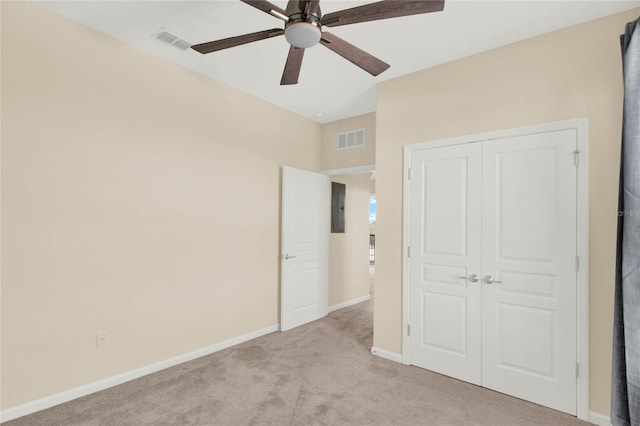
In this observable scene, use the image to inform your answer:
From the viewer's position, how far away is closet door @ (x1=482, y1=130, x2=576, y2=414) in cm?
249

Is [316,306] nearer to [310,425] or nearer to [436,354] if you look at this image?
[436,354]

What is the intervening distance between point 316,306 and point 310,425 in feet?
8.29

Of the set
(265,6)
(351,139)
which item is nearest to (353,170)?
(351,139)

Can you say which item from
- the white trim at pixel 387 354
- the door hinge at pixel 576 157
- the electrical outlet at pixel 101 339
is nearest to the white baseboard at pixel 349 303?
the white trim at pixel 387 354

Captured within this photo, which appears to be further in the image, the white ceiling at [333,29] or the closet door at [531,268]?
the closet door at [531,268]

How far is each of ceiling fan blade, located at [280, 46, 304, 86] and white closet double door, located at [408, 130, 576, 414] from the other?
1544 millimetres

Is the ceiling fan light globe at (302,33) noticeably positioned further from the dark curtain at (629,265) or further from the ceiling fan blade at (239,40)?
the dark curtain at (629,265)

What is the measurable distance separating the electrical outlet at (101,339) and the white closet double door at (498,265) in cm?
272

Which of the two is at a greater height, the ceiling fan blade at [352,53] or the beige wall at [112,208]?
the ceiling fan blade at [352,53]

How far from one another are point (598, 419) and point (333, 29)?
347cm

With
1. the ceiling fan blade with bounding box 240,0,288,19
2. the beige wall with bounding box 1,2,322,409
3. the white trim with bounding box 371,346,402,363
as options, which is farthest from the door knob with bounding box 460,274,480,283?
the ceiling fan blade with bounding box 240,0,288,19

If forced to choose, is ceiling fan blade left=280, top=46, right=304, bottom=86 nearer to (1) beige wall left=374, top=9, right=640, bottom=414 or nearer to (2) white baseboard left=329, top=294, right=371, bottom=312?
(1) beige wall left=374, top=9, right=640, bottom=414

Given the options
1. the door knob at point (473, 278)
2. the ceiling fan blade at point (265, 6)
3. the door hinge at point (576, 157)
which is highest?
the ceiling fan blade at point (265, 6)

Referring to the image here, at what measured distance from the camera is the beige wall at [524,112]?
7.73 ft
